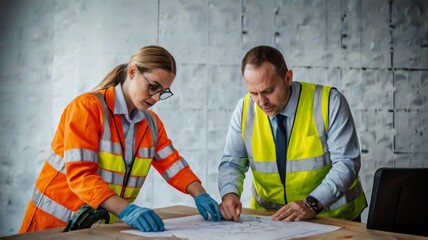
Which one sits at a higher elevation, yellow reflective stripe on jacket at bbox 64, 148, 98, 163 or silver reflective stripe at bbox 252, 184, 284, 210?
yellow reflective stripe on jacket at bbox 64, 148, 98, 163

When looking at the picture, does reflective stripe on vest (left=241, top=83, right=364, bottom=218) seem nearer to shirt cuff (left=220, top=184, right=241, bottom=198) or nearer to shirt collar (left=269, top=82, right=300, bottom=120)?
shirt collar (left=269, top=82, right=300, bottom=120)

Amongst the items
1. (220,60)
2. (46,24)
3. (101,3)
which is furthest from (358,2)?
(46,24)

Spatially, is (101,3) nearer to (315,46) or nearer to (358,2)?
(315,46)

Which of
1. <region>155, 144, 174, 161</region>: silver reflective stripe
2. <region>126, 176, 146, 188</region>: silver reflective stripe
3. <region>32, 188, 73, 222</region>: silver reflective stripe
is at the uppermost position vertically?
<region>155, 144, 174, 161</region>: silver reflective stripe

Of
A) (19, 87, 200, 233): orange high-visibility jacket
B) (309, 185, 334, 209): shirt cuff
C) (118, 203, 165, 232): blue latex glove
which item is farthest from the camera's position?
(309, 185, 334, 209): shirt cuff

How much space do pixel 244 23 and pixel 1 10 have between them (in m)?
1.78

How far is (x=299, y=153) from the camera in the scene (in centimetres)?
229

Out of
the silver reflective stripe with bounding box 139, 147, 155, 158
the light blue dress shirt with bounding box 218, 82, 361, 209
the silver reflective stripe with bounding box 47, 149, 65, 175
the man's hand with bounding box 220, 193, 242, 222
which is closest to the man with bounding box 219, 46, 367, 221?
the light blue dress shirt with bounding box 218, 82, 361, 209

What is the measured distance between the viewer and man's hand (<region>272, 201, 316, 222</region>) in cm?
192

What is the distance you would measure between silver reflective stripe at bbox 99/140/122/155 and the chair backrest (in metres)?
0.97

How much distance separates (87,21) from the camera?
12.6 feet

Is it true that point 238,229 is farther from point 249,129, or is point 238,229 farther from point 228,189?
point 249,129

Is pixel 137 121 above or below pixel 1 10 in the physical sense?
below

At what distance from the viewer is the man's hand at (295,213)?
6.29 feet
